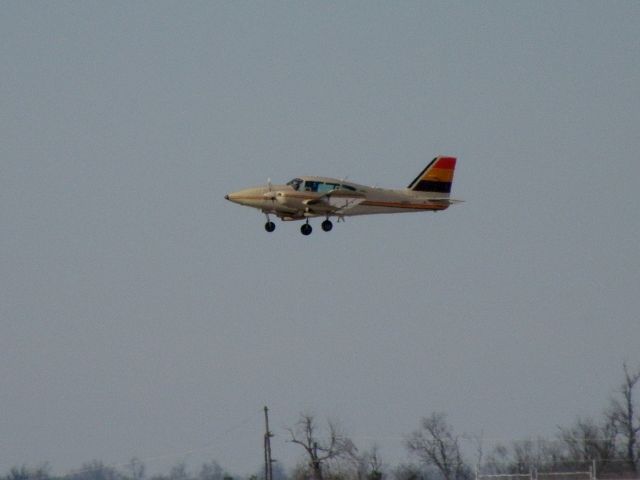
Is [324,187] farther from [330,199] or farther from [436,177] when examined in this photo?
[436,177]

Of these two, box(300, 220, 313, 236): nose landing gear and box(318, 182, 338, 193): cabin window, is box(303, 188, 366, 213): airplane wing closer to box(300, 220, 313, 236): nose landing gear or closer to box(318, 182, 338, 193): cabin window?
box(318, 182, 338, 193): cabin window

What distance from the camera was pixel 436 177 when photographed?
9006cm

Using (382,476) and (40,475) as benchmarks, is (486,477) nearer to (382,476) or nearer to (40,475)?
(382,476)

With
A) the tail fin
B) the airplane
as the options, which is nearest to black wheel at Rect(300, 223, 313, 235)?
the airplane

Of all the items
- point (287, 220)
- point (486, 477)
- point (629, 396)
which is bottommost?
point (486, 477)

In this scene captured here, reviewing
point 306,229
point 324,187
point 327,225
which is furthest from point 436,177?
point 306,229

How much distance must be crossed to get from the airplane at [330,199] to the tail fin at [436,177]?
5 cm

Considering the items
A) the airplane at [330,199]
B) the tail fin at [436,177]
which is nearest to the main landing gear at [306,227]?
the airplane at [330,199]

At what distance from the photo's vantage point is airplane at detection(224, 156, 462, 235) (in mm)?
83438

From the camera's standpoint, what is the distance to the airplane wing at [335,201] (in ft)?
276

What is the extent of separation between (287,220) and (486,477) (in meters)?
18.1

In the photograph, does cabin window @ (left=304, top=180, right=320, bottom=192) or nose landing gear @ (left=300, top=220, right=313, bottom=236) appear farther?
nose landing gear @ (left=300, top=220, right=313, bottom=236)

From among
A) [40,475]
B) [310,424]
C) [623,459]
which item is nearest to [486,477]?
[623,459]

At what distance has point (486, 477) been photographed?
72.5m
